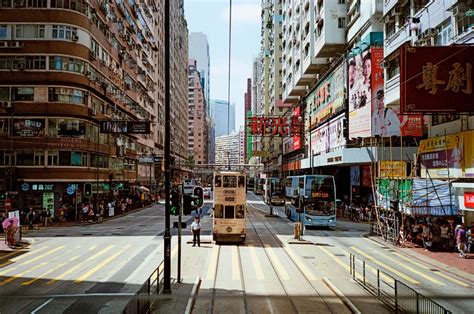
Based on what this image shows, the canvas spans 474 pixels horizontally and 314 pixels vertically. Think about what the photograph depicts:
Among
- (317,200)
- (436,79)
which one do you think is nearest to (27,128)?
(317,200)

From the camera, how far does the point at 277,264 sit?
22.1 m

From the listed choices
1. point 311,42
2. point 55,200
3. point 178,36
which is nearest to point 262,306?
point 55,200

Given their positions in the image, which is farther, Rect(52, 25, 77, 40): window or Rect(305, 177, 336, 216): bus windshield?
Rect(52, 25, 77, 40): window

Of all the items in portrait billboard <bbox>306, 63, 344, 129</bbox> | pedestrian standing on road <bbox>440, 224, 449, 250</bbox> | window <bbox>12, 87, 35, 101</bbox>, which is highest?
portrait billboard <bbox>306, 63, 344, 129</bbox>

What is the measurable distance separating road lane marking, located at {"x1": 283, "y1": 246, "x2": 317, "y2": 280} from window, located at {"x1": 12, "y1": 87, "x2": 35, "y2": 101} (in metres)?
28.5

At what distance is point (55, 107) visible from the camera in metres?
44.0

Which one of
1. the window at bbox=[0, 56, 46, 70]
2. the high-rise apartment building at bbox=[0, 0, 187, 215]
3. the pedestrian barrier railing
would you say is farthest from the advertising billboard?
the pedestrian barrier railing

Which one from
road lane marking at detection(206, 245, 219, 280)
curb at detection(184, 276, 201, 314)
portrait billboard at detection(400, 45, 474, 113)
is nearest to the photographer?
curb at detection(184, 276, 201, 314)

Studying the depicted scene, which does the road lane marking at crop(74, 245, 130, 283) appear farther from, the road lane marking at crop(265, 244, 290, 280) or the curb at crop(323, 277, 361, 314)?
the curb at crop(323, 277, 361, 314)

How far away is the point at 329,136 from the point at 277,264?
125 ft

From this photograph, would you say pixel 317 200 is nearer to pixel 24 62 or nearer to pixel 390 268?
pixel 390 268

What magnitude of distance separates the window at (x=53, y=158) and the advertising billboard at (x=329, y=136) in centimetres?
2807

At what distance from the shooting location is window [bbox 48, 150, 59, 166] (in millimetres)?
43844

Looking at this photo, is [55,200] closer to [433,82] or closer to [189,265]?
[189,265]
